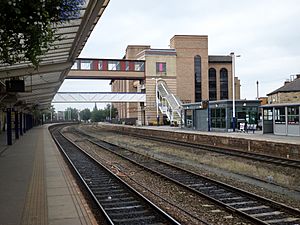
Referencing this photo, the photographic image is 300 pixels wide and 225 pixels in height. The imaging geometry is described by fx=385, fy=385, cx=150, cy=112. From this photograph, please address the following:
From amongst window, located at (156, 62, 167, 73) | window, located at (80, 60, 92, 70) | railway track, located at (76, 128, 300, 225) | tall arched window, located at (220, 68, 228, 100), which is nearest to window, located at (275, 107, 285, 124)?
railway track, located at (76, 128, 300, 225)

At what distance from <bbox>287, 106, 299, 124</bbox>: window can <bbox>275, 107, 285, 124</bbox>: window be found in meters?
0.72

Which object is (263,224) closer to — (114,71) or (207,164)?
(207,164)

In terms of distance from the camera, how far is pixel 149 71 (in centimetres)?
6894

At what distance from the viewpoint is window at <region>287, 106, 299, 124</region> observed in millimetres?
22828

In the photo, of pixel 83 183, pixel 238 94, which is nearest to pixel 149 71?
pixel 238 94

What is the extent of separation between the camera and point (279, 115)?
2514 centimetres

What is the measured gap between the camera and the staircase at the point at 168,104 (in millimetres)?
56594

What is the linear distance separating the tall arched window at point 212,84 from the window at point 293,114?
5478 centimetres

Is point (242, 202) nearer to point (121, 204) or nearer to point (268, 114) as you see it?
point (121, 204)

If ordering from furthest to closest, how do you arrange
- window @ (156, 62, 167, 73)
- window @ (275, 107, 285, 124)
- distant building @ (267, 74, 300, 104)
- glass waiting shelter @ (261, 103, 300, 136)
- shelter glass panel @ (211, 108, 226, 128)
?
window @ (156, 62, 167, 73) < distant building @ (267, 74, 300, 104) < shelter glass panel @ (211, 108, 226, 128) < window @ (275, 107, 285, 124) < glass waiting shelter @ (261, 103, 300, 136)

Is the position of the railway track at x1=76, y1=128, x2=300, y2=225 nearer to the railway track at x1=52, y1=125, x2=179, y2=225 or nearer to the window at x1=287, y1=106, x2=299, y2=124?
the railway track at x1=52, y1=125, x2=179, y2=225

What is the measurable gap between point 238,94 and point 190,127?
49209 millimetres

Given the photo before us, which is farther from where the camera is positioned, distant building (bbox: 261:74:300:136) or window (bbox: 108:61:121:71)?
window (bbox: 108:61:121:71)

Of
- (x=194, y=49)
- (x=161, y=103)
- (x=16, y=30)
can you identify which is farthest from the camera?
(x=194, y=49)
